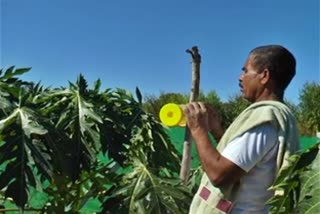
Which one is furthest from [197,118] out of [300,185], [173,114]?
[300,185]

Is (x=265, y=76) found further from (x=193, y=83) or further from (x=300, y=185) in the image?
(x=193, y=83)

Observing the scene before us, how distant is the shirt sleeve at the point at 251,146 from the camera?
168 centimetres

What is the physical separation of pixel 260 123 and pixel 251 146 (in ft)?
0.22

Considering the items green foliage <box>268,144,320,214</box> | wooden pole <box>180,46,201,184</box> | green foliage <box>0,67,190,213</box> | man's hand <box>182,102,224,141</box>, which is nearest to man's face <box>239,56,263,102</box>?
man's hand <box>182,102,224,141</box>

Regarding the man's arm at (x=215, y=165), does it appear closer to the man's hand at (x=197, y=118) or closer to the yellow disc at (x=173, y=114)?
the man's hand at (x=197, y=118)

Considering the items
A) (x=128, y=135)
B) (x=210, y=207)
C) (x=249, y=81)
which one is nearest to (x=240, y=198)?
(x=210, y=207)

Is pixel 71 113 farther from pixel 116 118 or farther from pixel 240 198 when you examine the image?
pixel 240 198

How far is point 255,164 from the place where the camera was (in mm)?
1708

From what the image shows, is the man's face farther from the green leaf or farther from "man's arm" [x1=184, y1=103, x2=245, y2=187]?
the green leaf

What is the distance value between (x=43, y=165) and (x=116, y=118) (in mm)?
506

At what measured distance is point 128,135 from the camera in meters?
2.55

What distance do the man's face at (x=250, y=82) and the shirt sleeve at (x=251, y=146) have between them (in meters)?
0.15

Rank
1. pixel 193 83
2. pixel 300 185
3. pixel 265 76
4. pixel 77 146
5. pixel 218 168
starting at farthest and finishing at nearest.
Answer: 1. pixel 193 83
2. pixel 77 146
3. pixel 265 76
4. pixel 218 168
5. pixel 300 185

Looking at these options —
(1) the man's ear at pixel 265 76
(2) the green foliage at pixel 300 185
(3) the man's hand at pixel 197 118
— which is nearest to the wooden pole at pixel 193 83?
(3) the man's hand at pixel 197 118
